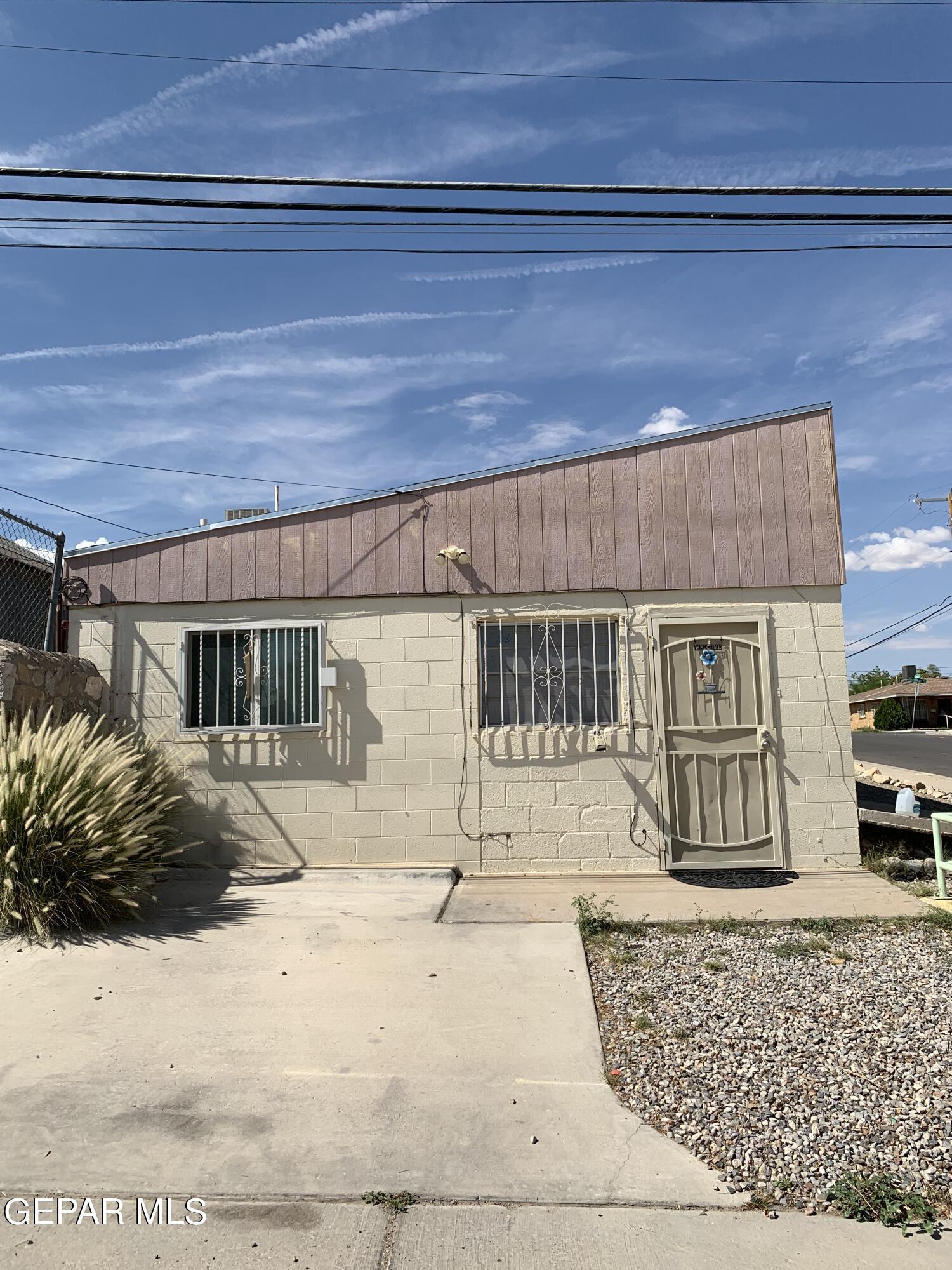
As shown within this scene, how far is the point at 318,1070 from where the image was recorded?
3617mm

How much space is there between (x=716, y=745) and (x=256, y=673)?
13.1ft

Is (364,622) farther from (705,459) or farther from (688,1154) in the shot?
(688,1154)

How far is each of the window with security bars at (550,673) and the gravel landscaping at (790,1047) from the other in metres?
2.28

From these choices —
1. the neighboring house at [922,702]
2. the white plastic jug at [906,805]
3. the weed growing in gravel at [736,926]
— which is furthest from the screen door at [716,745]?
the neighboring house at [922,702]

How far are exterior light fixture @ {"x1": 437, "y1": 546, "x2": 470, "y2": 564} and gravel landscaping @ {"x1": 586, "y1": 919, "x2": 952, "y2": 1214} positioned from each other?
3405 millimetres

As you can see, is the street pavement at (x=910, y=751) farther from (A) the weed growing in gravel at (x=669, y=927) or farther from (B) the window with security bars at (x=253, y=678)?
(B) the window with security bars at (x=253, y=678)

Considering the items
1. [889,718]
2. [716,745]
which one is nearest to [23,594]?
[716,745]

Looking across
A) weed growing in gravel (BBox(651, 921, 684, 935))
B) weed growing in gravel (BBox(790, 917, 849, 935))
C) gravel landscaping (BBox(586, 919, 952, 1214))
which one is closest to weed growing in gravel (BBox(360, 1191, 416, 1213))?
gravel landscaping (BBox(586, 919, 952, 1214))

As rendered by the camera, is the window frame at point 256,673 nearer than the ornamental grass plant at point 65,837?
No

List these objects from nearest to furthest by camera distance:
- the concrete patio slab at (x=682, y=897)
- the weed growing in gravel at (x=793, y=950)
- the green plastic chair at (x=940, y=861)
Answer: the weed growing in gravel at (x=793, y=950) → the concrete patio slab at (x=682, y=897) → the green plastic chair at (x=940, y=861)

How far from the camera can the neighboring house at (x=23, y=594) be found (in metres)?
7.95

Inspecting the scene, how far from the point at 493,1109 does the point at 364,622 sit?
15.7 feet

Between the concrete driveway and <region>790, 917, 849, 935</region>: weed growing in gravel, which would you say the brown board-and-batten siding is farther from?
the concrete driveway

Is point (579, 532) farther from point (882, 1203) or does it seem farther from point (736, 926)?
point (882, 1203)
